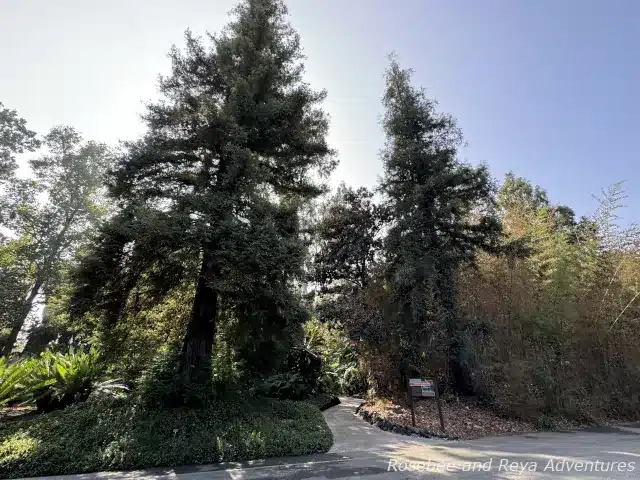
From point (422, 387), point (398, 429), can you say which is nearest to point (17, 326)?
point (398, 429)

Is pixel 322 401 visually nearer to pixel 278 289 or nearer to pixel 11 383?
pixel 278 289

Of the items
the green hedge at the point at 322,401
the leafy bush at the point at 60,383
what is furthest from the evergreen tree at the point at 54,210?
the green hedge at the point at 322,401

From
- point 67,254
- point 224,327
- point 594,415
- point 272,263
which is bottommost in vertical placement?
point 594,415

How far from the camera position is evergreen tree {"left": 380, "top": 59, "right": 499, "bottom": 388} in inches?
377

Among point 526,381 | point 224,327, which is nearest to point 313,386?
point 224,327

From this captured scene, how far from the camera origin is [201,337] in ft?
23.6

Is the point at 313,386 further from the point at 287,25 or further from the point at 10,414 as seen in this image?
the point at 287,25

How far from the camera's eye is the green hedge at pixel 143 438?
4773mm

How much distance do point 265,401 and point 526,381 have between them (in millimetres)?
6767

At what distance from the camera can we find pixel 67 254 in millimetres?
16391

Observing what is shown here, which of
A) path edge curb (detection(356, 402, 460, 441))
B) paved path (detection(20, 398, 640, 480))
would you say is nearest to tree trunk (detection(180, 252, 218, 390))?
paved path (detection(20, 398, 640, 480))

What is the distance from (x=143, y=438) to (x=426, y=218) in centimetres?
876

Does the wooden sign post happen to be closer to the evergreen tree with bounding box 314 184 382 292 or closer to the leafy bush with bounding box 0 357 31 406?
the evergreen tree with bounding box 314 184 382 292

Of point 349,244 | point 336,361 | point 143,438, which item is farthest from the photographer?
point 336,361
